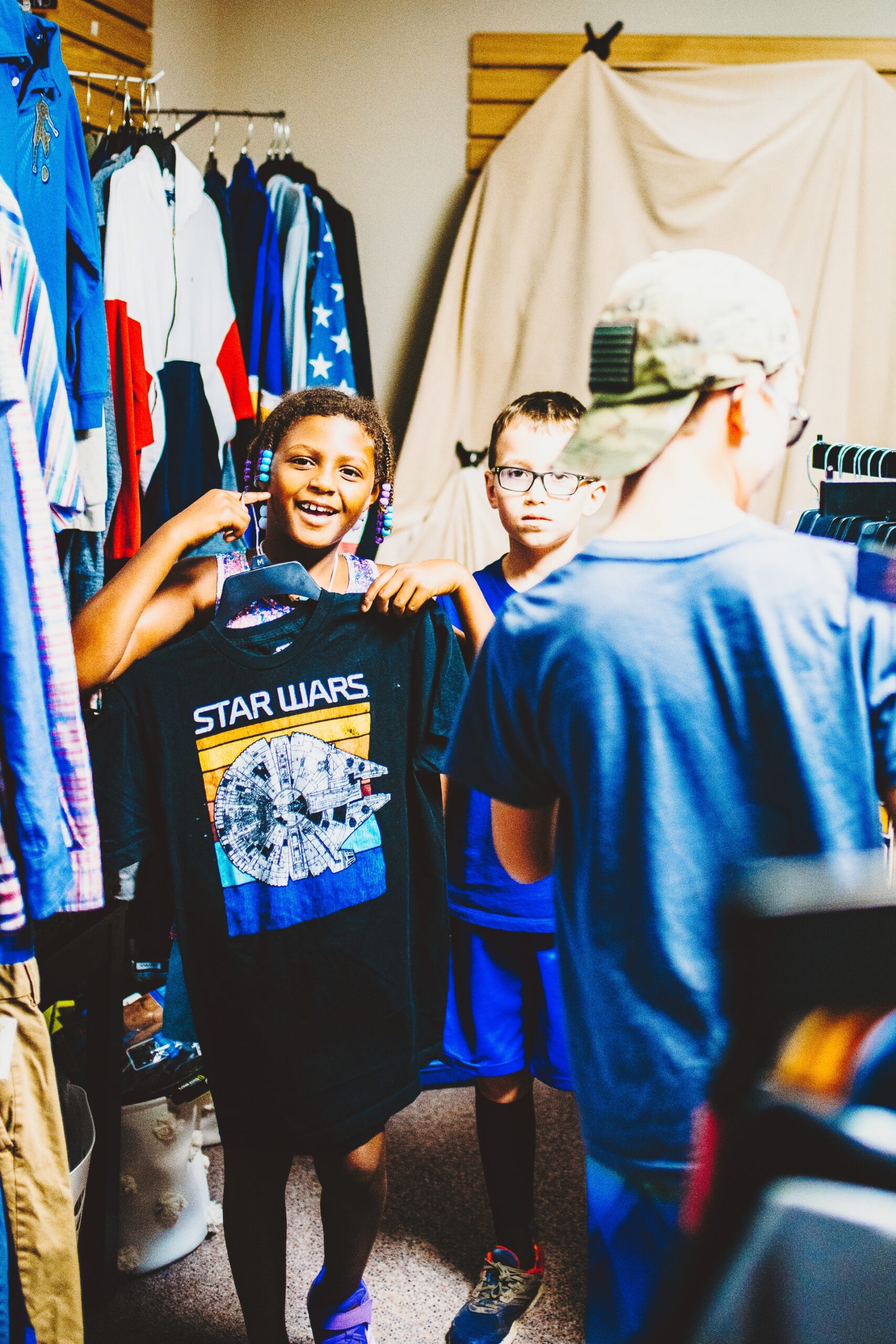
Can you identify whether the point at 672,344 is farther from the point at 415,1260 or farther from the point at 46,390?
the point at 415,1260

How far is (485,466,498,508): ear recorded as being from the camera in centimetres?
170

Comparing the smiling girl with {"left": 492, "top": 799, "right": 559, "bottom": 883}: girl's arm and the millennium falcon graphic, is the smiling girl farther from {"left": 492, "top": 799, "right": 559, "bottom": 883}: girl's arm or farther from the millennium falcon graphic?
{"left": 492, "top": 799, "right": 559, "bottom": 883}: girl's arm

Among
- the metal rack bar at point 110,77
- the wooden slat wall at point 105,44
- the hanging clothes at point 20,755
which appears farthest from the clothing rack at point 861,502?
the wooden slat wall at point 105,44

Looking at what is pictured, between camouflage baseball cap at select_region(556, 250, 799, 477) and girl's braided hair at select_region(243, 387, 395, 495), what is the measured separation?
0.71 m

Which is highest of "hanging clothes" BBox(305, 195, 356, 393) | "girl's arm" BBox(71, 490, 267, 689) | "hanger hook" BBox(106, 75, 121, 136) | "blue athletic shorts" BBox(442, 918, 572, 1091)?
"hanger hook" BBox(106, 75, 121, 136)

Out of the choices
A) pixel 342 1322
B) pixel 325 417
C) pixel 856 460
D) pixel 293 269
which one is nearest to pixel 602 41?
pixel 293 269

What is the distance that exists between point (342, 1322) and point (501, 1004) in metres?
0.49

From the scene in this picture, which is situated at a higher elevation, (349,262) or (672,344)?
(349,262)

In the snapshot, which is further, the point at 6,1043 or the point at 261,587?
the point at 261,587

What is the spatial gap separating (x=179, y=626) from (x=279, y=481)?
0.81 ft

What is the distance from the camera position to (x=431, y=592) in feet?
4.66

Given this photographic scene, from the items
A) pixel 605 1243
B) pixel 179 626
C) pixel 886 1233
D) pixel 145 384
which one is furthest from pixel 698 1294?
pixel 145 384

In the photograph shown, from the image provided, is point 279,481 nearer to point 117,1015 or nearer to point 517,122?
point 117,1015

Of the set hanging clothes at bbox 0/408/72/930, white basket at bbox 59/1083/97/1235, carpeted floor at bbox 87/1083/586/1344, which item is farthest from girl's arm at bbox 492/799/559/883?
carpeted floor at bbox 87/1083/586/1344
